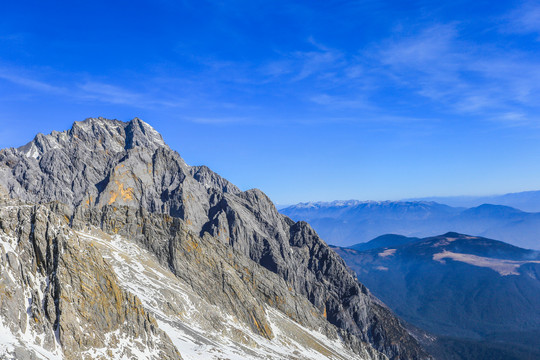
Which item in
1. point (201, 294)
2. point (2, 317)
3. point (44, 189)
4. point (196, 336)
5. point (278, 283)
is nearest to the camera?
point (2, 317)

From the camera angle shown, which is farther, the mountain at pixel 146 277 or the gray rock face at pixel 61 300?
the mountain at pixel 146 277

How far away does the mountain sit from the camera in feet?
179

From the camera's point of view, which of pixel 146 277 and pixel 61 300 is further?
pixel 146 277

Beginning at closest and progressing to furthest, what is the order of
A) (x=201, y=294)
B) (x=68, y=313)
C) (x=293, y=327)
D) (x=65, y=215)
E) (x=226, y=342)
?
(x=68, y=313)
(x=226, y=342)
(x=65, y=215)
(x=201, y=294)
(x=293, y=327)

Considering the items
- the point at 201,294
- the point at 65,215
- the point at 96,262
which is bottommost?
the point at 201,294

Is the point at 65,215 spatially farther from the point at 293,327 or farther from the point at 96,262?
the point at 293,327

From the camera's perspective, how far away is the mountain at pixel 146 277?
54.6 meters

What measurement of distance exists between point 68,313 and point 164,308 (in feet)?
106

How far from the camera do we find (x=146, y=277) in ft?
311

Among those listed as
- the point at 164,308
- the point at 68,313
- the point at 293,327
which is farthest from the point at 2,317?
the point at 293,327

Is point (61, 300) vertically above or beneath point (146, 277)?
above

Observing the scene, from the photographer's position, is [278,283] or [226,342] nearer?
[226,342]

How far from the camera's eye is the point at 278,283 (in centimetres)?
15625

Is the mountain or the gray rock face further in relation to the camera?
the mountain
